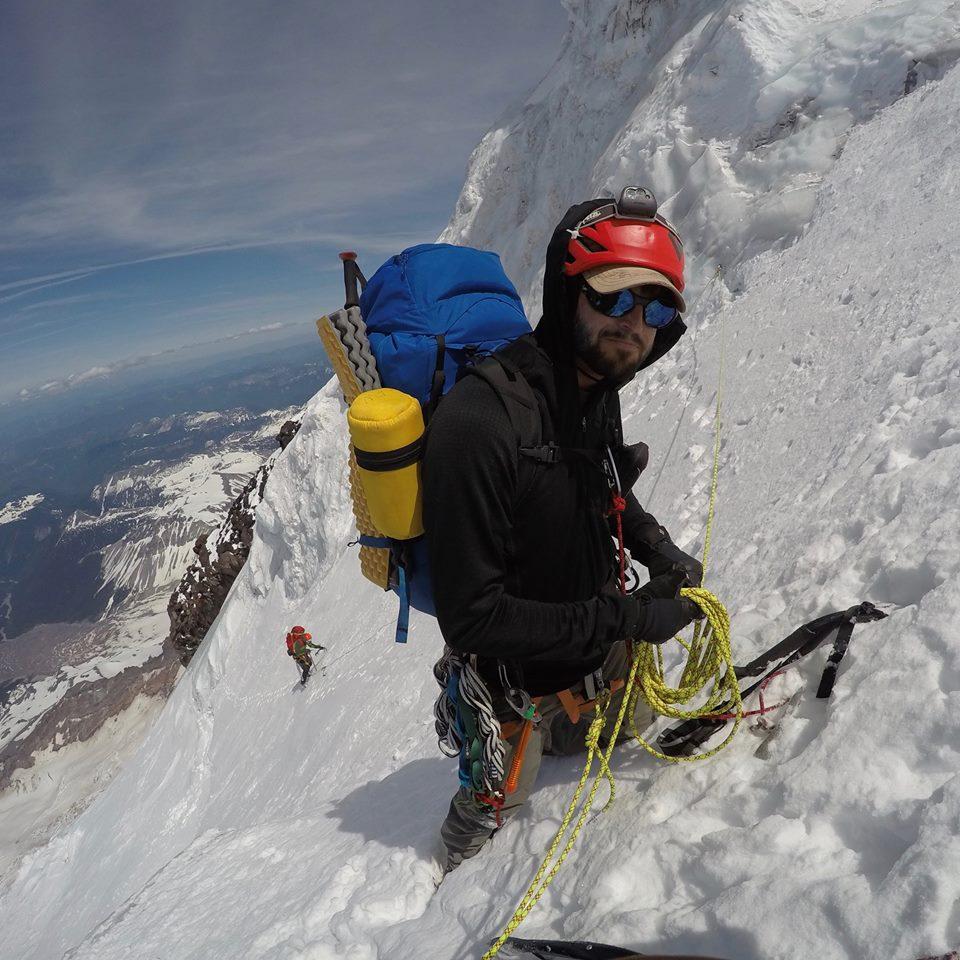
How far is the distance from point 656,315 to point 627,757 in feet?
9.00

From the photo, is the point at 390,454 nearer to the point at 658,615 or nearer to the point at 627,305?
the point at 627,305

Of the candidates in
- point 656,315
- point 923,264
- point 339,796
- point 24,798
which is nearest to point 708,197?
point 923,264

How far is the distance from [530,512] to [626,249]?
126cm

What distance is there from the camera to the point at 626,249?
2.46 metres

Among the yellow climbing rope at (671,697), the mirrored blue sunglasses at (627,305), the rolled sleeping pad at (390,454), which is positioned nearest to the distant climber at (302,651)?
the yellow climbing rope at (671,697)

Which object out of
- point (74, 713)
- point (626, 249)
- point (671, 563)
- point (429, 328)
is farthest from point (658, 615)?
point (74, 713)

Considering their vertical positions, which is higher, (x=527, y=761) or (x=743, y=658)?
(x=743, y=658)

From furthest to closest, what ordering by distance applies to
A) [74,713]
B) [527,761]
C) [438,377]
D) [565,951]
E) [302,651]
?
1. [74,713]
2. [302,651]
3. [527,761]
4. [438,377]
5. [565,951]

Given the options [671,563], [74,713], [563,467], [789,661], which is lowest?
[74,713]

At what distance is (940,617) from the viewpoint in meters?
2.45

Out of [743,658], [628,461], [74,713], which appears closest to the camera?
[628,461]

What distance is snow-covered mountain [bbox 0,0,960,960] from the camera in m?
2.21

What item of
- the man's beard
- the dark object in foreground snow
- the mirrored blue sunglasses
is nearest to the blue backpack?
the man's beard

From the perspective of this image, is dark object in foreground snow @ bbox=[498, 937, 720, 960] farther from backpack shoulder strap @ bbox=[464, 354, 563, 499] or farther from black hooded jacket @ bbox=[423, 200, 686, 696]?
backpack shoulder strap @ bbox=[464, 354, 563, 499]
